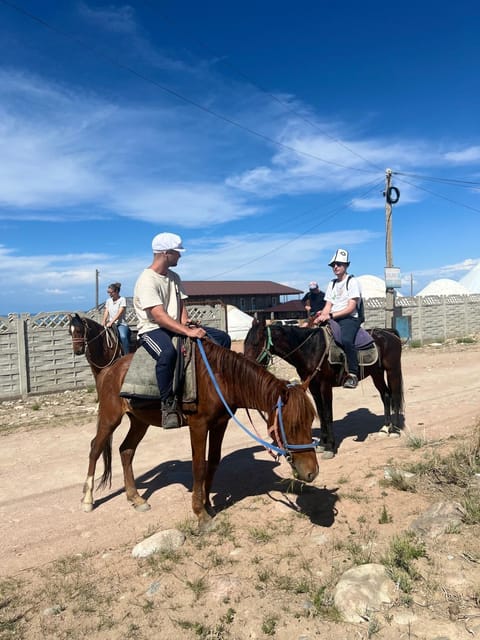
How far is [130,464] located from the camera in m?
5.05

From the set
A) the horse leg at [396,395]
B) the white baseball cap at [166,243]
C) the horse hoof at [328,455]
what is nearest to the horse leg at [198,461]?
the white baseball cap at [166,243]

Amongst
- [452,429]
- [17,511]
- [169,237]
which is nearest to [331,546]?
[169,237]

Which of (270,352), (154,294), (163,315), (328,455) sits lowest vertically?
(328,455)

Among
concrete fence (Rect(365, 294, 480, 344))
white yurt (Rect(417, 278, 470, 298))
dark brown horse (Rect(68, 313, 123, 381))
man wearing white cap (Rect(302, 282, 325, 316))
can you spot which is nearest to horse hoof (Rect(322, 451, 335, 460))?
dark brown horse (Rect(68, 313, 123, 381))

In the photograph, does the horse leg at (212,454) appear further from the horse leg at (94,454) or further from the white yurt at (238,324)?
the white yurt at (238,324)

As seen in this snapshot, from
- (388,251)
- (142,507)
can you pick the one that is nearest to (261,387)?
(142,507)

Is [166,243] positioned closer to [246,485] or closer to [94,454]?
[94,454]

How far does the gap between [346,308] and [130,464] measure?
3.57m

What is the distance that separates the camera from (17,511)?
4910 mm

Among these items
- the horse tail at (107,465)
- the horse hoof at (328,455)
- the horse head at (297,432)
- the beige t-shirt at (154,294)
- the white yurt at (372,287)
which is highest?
the white yurt at (372,287)

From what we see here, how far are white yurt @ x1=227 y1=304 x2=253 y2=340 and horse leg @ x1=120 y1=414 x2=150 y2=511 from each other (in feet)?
66.6

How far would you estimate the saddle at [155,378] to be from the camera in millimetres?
4250

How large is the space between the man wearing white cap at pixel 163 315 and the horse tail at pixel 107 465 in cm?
121

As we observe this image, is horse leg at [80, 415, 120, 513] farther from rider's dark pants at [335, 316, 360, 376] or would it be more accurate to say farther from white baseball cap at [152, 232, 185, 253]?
rider's dark pants at [335, 316, 360, 376]
